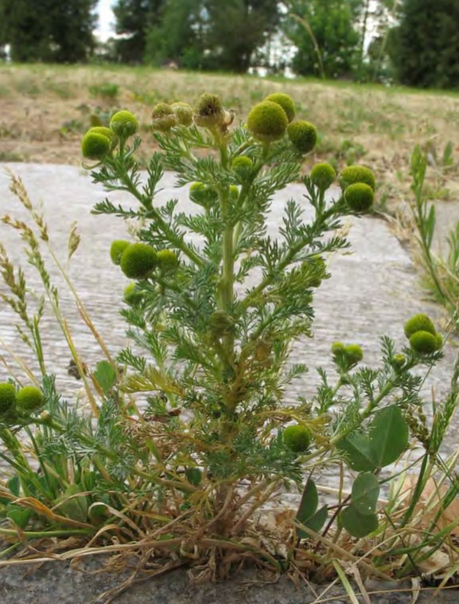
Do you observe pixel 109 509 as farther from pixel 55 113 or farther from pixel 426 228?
pixel 55 113

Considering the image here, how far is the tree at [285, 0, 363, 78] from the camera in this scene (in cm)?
1944

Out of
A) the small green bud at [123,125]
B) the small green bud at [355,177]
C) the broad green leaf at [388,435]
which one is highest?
the small green bud at [123,125]

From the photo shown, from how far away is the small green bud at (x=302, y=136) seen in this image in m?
0.79

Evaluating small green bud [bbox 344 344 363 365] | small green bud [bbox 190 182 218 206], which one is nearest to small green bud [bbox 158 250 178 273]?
small green bud [bbox 190 182 218 206]

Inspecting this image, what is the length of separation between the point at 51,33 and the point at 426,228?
25.2 metres

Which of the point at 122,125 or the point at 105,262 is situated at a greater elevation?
the point at 122,125

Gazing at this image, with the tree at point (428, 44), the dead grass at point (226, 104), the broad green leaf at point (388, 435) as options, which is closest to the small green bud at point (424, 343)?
the broad green leaf at point (388, 435)

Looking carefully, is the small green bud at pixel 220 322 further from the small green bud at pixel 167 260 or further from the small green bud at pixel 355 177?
the small green bud at pixel 355 177

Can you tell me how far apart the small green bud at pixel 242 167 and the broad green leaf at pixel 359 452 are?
0.38 meters

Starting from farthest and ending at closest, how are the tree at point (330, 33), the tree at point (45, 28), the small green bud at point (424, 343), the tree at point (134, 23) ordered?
the tree at point (134, 23) → the tree at point (45, 28) → the tree at point (330, 33) → the small green bud at point (424, 343)

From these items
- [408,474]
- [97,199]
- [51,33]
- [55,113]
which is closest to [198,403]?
[408,474]

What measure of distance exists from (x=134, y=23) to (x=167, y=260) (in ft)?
124

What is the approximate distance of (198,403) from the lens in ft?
3.03

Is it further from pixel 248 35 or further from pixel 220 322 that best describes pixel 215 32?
pixel 220 322
